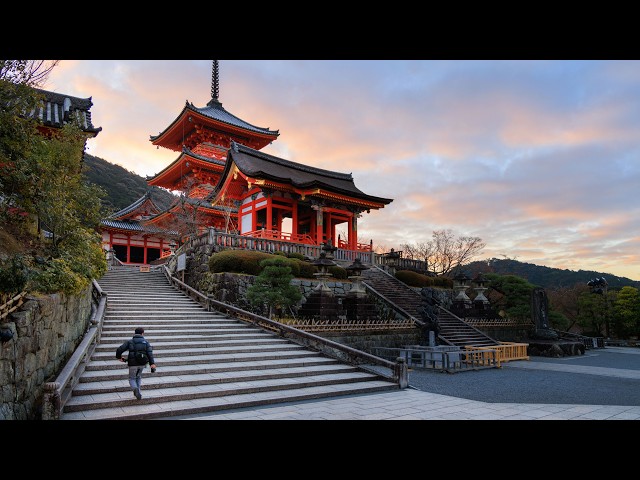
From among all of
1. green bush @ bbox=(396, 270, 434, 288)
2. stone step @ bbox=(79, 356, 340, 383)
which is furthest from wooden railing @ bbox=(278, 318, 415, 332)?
green bush @ bbox=(396, 270, 434, 288)

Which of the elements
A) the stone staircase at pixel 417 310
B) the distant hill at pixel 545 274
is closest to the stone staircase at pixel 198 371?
the stone staircase at pixel 417 310

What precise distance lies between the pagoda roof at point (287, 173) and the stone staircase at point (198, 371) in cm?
1011

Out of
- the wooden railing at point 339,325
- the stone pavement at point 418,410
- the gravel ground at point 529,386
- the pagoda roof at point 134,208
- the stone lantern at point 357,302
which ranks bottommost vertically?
the gravel ground at point 529,386

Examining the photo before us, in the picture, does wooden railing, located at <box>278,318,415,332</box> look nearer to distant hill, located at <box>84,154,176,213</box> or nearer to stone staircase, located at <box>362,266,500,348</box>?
stone staircase, located at <box>362,266,500,348</box>

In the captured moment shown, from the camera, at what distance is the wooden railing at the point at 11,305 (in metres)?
5.45

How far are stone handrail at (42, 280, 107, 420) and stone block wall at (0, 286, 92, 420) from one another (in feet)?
0.73

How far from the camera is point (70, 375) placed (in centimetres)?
753

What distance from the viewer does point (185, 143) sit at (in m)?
37.9

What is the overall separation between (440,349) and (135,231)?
87.5 feet

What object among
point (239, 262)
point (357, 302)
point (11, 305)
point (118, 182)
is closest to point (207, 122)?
point (239, 262)

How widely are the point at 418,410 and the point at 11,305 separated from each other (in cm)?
728

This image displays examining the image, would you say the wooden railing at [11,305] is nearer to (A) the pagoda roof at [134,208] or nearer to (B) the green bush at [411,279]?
(B) the green bush at [411,279]

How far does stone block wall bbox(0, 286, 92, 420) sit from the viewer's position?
5.55 metres
